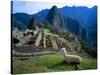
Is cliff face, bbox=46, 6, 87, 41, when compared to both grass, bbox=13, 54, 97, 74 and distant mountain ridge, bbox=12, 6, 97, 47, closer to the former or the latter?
distant mountain ridge, bbox=12, 6, 97, 47

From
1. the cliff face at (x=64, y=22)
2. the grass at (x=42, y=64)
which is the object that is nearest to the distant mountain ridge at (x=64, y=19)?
the cliff face at (x=64, y=22)

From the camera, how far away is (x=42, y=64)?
229cm

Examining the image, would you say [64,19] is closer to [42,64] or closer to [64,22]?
[64,22]

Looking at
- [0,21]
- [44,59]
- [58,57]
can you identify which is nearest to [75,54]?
[58,57]

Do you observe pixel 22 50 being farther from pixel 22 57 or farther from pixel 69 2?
pixel 69 2

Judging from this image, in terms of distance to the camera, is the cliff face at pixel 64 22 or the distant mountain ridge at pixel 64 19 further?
the cliff face at pixel 64 22

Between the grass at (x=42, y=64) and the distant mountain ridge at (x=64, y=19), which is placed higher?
the distant mountain ridge at (x=64, y=19)

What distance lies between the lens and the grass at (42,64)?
2.21m

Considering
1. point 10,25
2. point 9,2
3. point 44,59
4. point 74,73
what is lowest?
point 74,73

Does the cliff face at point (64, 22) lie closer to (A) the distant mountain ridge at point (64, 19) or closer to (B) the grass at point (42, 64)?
(A) the distant mountain ridge at point (64, 19)

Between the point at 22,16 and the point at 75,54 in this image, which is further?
the point at 75,54

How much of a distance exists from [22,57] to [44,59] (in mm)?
238

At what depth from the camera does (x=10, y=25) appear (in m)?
2.20

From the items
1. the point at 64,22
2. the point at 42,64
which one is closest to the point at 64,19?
the point at 64,22
